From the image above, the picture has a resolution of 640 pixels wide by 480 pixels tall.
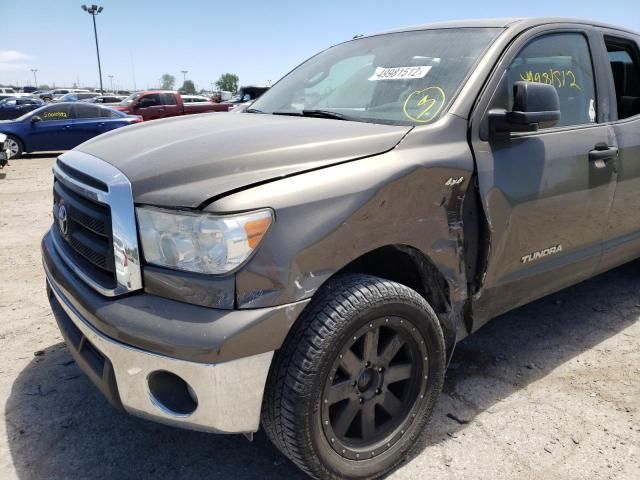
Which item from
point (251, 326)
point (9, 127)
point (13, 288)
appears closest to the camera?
point (251, 326)

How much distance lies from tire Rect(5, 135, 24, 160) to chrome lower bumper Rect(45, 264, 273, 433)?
12.7 m

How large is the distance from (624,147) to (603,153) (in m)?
0.29

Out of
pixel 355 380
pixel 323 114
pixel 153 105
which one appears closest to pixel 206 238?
pixel 355 380

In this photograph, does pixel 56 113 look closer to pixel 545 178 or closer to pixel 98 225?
→ pixel 98 225

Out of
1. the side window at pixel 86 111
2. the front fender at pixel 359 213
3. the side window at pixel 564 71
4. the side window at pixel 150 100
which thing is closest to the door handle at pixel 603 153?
the side window at pixel 564 71

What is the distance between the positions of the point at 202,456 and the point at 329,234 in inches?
45.8

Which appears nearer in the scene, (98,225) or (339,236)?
(339,236)

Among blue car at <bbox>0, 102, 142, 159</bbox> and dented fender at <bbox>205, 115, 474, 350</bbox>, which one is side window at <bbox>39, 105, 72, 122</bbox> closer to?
blue car at <bbox>0, 102, 142, 159</bbox>

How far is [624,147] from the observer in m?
2.98

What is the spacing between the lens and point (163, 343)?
1.64 meters

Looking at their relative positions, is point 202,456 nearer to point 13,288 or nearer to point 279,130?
point 279,130

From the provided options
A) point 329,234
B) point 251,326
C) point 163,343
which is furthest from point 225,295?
point 329,234

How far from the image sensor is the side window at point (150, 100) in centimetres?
1728

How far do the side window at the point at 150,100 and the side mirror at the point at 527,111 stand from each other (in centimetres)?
1681
